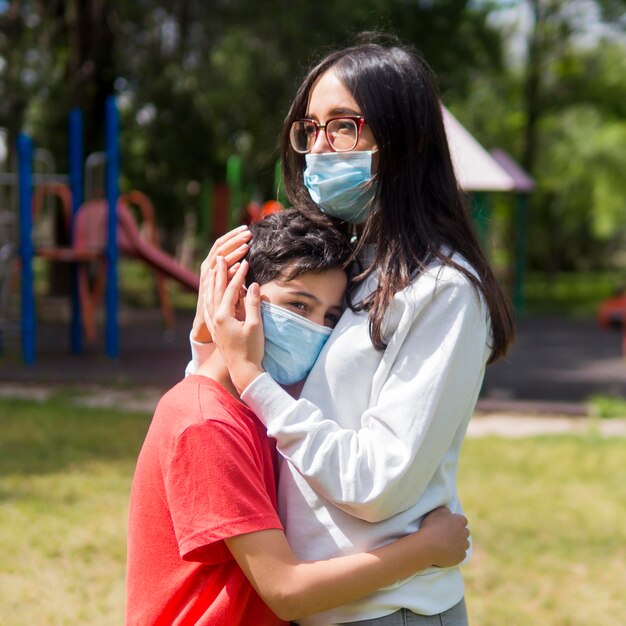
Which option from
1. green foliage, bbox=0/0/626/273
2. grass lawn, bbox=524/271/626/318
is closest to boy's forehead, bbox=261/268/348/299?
A: green foliage, bbox=0/0/626/273

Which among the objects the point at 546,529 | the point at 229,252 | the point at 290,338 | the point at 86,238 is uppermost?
the point at 229,252

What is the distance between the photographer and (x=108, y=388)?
843 centimetres

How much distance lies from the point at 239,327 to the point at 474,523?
348cm

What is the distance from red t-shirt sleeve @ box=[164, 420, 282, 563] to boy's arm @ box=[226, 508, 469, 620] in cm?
3

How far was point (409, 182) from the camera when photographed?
1.78 m

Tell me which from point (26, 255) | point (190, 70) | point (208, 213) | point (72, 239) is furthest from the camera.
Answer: point (190, 70)

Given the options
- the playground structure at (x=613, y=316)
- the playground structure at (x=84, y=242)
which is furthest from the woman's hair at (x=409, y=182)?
the playground structure at (x=613, y=316)

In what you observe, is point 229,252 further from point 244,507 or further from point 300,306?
point 244,507

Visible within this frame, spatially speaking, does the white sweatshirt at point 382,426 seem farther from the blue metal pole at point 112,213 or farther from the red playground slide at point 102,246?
the red playground slide at point 102,246

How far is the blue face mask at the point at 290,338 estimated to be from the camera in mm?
1718

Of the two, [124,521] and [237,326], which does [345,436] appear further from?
[124,521]

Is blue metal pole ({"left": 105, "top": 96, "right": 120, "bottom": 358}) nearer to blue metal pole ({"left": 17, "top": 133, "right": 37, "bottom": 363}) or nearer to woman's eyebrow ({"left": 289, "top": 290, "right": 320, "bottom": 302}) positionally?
blue metal pole ({"left": 17, "top": 133, "right": 37, "bottom": 363})

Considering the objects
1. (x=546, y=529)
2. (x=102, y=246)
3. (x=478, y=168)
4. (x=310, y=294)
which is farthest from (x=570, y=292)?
(x=310, y=294)

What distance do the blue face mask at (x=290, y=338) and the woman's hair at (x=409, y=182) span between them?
0.09 meters
